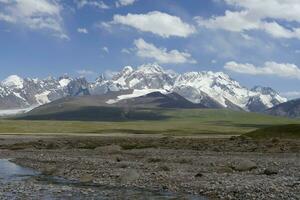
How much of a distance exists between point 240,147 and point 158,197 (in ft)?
170

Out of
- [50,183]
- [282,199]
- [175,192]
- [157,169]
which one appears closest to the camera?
[282,199]

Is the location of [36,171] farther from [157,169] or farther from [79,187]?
[79,187]

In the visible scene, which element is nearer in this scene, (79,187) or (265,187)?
(265,187)

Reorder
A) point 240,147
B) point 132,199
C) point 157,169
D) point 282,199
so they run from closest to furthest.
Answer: point 282,199, point 132,199, point 157,169, point 240,147

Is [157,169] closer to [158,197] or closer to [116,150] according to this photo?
[158,197]

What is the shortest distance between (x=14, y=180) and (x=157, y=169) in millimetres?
13638

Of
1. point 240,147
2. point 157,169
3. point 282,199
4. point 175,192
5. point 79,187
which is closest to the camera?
point 282,199

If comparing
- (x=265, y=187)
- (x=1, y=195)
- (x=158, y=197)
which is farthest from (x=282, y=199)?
(x=1, y=195)

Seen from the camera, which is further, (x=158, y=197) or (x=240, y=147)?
(x=240, y=147)

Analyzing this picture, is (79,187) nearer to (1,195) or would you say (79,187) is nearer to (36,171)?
(1,195)

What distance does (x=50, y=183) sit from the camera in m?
40.9

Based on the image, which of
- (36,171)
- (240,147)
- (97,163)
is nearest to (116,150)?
(240,147)

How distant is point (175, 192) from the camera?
34.2 metres

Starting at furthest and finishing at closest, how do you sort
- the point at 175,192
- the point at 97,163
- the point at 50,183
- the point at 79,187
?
the point at 97,163 < the point at 50,183 < the point at 79,187 < the point at 175,192
